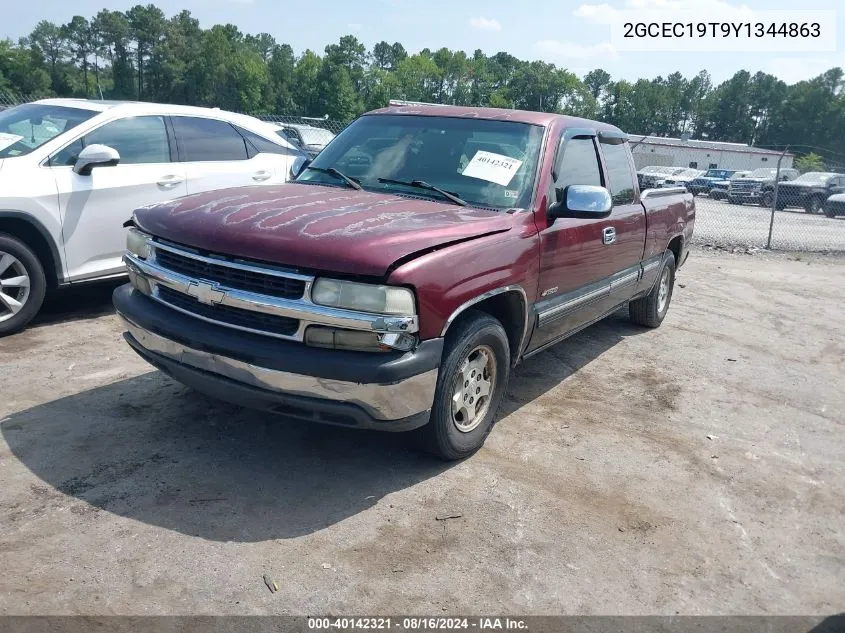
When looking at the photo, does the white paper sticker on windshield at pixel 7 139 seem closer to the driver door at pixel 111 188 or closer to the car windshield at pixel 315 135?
the driver door at pixel 111 188

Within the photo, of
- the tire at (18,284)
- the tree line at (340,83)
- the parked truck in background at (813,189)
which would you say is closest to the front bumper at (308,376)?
the tire at (18,284)

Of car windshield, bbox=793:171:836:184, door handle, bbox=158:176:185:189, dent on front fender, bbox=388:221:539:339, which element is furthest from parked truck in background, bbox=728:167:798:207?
dent on front fender, bbox=388:221:539:339

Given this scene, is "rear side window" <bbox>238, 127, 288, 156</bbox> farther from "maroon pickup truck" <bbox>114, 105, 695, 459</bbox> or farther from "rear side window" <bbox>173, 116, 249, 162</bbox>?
"maroon pickup truck" <bbox>114, 105, 695, 459</bbox>

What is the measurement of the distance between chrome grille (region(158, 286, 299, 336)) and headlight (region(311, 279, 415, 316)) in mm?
194

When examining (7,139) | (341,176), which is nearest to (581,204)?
(341,176)

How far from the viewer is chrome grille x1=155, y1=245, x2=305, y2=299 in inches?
126

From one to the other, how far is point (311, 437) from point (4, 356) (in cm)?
250

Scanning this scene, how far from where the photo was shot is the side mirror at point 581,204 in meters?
4.19

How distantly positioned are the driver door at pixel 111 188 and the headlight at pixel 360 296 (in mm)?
3319

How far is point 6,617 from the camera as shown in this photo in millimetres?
2488

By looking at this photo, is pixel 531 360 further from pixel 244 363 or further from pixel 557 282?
pixel 244 363

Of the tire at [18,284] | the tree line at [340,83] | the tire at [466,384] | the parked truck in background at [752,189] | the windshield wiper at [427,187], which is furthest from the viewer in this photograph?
the tree line at [340,83]

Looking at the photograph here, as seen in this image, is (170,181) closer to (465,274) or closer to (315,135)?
(465,274)

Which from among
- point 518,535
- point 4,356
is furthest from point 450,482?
point 4,356
